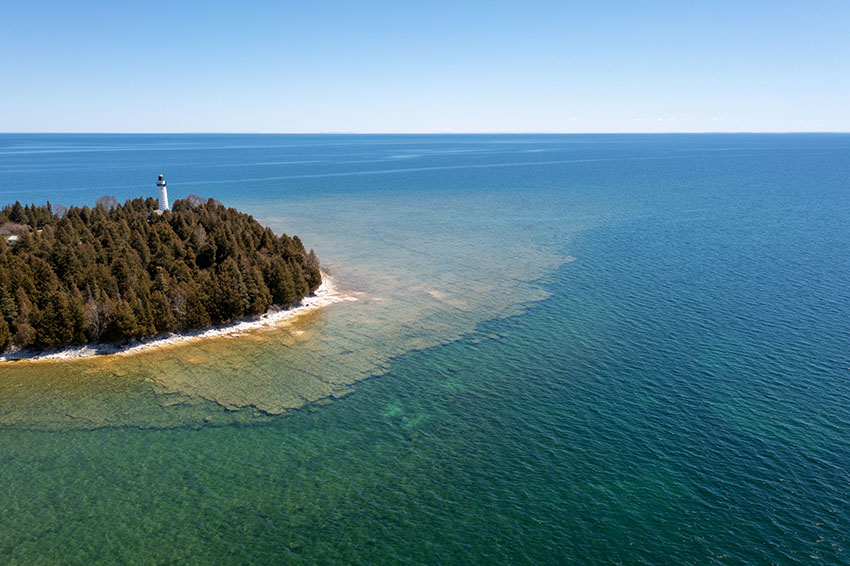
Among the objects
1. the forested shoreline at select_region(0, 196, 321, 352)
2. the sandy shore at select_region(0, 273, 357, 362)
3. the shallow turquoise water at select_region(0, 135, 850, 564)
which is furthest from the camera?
the forested shoreline at select_region(0, 196, 321, 352)

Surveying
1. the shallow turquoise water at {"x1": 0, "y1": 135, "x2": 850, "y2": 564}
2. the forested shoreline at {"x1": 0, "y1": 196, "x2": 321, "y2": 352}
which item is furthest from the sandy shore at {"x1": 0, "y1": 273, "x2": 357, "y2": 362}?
the shallow turquoise water at {"x1": 0, "y1": 135, "x2": 850, "y2": 564}

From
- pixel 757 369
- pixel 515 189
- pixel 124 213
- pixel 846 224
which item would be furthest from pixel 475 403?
pixel 515 189

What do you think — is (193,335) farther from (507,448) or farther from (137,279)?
(507,448)

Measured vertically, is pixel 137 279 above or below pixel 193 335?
above

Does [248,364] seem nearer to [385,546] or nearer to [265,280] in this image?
[265,280]

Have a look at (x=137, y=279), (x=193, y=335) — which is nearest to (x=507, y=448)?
(x=193, y=335)

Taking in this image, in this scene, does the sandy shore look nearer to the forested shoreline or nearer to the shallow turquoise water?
the forested shoreline
